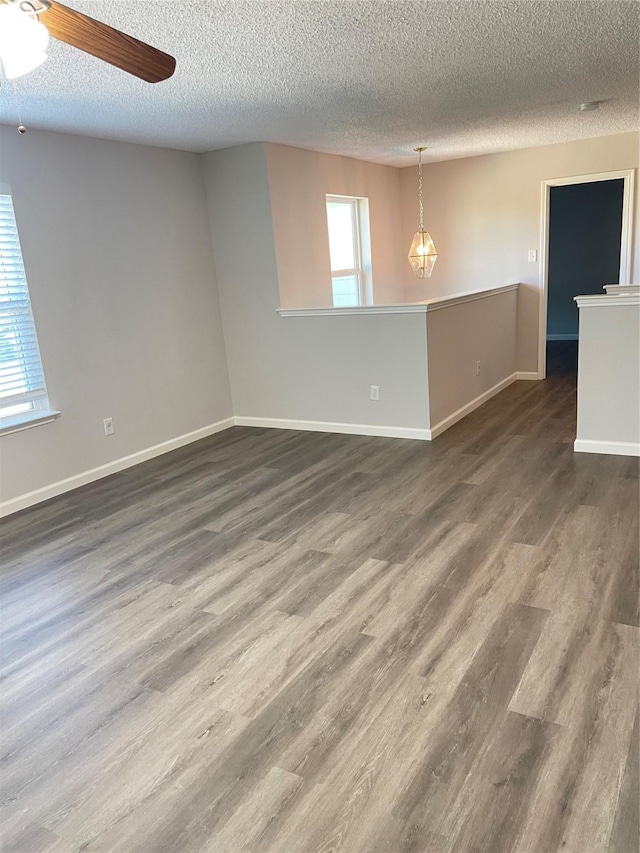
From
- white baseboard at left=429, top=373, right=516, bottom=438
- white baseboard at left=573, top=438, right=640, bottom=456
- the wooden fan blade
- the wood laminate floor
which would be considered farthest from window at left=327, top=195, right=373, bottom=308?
the wooden fan blade

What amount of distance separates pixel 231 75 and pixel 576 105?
2571mm

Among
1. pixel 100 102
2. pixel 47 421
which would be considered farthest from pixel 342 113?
pixel 47 421

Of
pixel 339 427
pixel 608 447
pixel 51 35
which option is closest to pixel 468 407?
pixel 339 427

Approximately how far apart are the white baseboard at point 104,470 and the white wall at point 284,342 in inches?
21.7

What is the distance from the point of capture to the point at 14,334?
3895 millimetres

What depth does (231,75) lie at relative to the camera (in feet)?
10.1

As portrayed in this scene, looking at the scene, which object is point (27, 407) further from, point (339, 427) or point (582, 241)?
point (582, 241)

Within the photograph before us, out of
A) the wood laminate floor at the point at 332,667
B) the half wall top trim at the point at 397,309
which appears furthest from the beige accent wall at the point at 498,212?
the wood laminate floor at the point at 332,667

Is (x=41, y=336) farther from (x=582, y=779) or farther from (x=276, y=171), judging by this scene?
(x=582, y=779)

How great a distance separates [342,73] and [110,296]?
7.48ft

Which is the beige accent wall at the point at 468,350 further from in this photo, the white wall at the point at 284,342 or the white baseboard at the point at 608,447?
the white baseboard at the point at 608,447

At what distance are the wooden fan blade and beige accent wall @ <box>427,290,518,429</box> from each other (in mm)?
2918

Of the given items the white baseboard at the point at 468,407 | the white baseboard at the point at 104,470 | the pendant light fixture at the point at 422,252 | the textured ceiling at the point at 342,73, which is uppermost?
the textured ceiling at the point at 342,73

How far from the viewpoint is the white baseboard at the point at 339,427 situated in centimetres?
480
